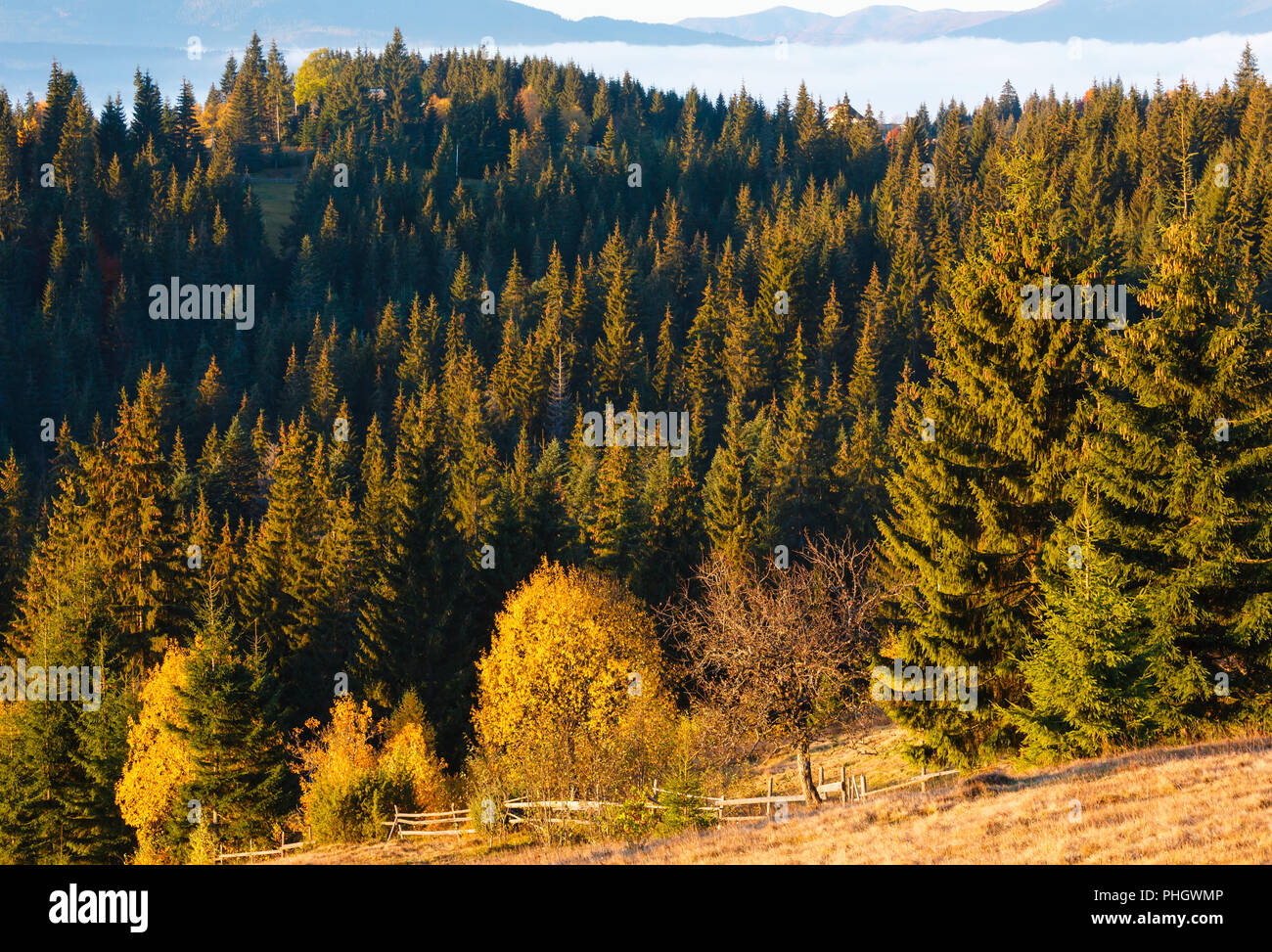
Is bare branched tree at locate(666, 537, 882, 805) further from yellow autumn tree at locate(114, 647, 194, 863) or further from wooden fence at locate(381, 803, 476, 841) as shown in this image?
yellow autumn tree at locate(114, 647, 194, 863)

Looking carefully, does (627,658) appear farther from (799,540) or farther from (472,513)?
(799,540)

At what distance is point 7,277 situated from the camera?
12838cm

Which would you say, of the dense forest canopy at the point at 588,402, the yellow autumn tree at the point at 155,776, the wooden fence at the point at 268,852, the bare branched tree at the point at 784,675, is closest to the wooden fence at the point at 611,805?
the bare branched tree at the point at 784,675

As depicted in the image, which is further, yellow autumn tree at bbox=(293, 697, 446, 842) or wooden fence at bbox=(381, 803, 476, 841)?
yellow autumn tree at bbox=(293, 697, 446, 842)

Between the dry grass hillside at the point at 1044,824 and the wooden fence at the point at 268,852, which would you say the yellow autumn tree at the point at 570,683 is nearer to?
the wooden fence at the point at 268,852

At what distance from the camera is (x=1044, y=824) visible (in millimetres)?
15078

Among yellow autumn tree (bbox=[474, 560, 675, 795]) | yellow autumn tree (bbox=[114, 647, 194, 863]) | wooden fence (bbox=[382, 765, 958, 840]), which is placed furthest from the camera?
yellow autumn tree (bbox=[114, 647, 194, 863])

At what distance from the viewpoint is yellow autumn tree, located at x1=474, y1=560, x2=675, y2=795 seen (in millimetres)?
34312

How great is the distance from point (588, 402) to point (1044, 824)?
90155 mm

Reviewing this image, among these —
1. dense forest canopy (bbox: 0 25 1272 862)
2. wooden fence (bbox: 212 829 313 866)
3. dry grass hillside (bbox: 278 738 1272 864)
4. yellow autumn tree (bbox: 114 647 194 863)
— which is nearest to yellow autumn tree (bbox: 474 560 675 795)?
wooden fence (bbox: 212 829 313 866)

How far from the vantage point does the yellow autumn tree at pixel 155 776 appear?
3731 centimetres

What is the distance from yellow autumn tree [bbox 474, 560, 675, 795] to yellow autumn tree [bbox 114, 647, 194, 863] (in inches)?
466

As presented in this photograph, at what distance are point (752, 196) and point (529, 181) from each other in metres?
39.4
